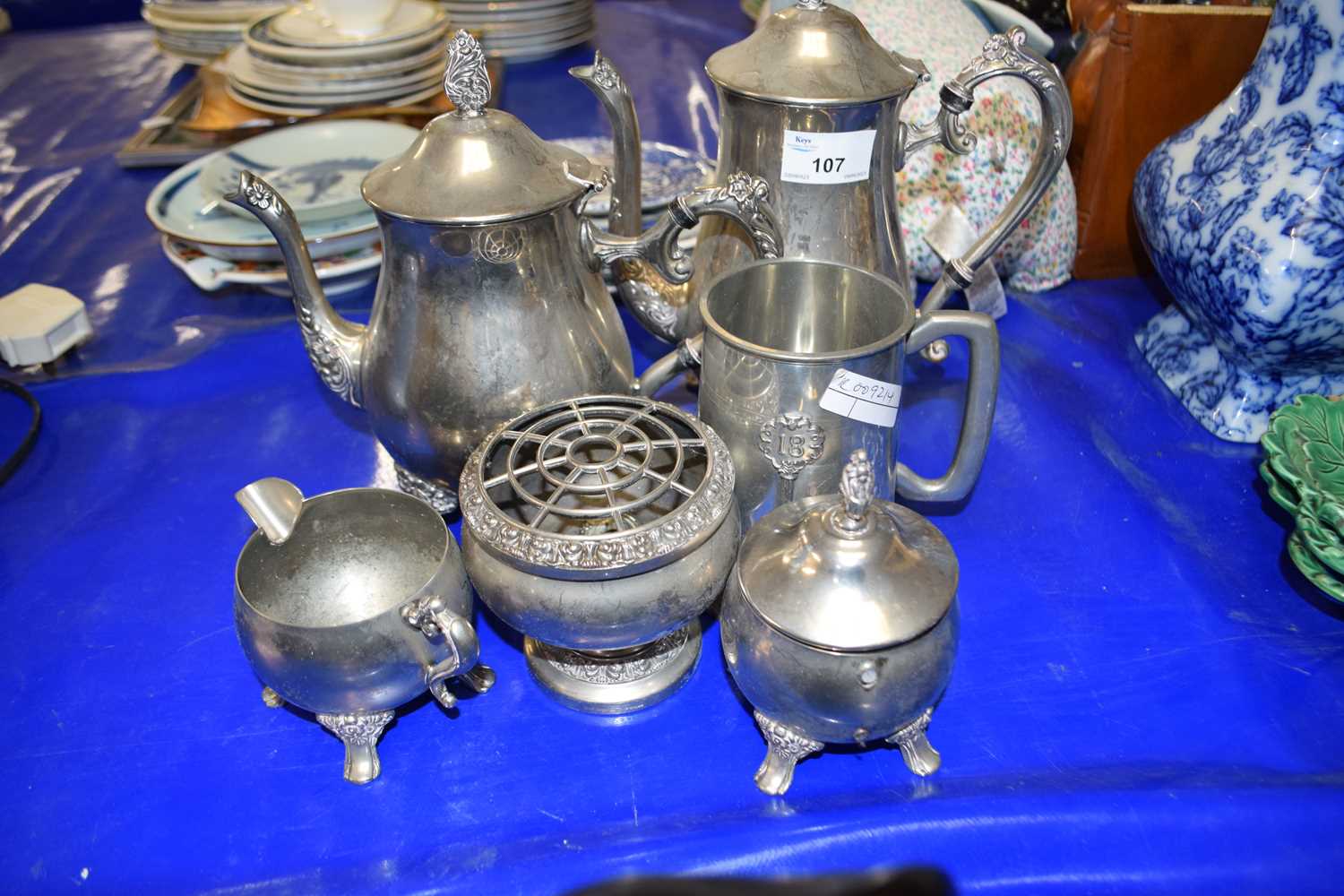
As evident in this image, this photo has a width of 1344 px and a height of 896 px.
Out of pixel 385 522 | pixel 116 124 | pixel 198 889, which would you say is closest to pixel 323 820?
pixel 198 889

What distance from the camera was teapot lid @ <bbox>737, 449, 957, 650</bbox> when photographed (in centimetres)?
50

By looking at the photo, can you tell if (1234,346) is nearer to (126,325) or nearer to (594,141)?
(594,141)

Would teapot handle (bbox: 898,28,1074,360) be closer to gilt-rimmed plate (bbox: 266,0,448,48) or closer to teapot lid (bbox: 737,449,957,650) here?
teapot lid (bbox: 737,449,957,650)

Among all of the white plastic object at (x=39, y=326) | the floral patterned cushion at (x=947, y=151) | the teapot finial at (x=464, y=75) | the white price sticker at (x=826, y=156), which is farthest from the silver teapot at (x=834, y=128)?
the white plastic object at (x=39, y=326)

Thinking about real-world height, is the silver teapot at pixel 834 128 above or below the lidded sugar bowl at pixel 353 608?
above

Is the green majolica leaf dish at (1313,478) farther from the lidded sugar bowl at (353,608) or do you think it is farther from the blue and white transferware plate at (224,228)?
the blue and white transferware plate at (224,228)

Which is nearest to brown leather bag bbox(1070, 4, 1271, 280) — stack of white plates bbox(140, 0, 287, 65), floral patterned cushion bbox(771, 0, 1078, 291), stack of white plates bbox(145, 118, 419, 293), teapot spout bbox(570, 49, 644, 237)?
floral patterned cushion bbox(771, 0, 1078, 291)

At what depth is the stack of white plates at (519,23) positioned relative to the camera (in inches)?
61.0

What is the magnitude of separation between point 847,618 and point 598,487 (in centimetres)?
16

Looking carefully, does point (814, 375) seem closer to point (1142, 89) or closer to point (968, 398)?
point (968, 398)

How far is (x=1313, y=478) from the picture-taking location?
2.24 feet

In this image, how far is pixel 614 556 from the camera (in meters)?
0.52

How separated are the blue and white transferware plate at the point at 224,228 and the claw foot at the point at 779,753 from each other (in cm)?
59

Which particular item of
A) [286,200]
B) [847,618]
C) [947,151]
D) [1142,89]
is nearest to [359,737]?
[847,618]
